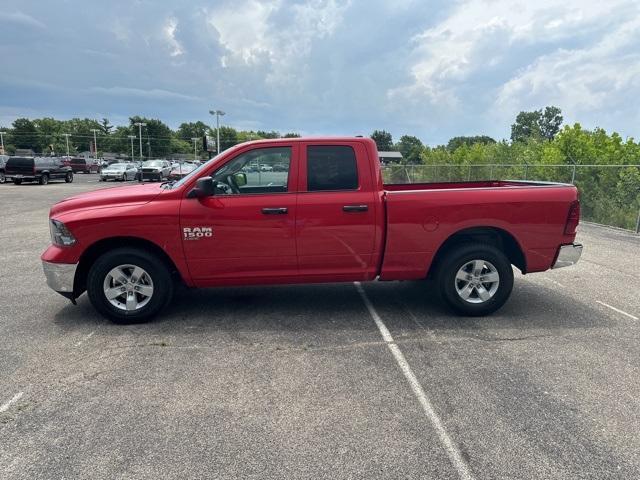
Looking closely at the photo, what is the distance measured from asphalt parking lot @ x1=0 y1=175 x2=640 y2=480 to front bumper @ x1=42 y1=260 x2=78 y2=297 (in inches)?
17.0

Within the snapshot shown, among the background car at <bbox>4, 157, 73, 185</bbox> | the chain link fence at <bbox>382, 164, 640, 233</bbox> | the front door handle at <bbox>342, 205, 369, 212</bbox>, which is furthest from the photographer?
the background car at <bbox>4, 157, 73, 185</bbox>

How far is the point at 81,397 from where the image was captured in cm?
330

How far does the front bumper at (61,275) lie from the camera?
4484mm

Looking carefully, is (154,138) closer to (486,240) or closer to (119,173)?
(119,173)

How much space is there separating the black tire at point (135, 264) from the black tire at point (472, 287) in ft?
9.80

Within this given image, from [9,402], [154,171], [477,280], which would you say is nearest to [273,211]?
[477,280]

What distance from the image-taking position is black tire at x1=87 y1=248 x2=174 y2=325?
4504 millimetres

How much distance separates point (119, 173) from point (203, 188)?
33.8 m

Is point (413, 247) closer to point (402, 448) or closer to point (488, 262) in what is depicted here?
point (488, 262)

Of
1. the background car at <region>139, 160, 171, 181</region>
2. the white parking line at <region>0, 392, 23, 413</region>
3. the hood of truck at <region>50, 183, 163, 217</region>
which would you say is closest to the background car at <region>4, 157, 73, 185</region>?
the background car at <region>139, 160, 171, 181</region>

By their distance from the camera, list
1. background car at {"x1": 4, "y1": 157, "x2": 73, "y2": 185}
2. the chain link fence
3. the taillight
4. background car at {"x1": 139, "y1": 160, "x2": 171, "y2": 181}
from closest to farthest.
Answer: the taillight, the chain link fence, background car at {"x1": 4, "y1": 157, "x2": 73, "y2": 185}, background car at {"x1": 139, "y1": 160, "x2": 171, "y2": 181}

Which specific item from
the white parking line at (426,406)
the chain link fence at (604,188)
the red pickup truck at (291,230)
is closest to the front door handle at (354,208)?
the red pickup truck at (291,230)

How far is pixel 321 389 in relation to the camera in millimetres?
3408

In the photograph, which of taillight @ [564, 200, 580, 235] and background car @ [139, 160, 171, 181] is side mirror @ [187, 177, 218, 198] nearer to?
taillight @ [564, 200, 580, 235]
